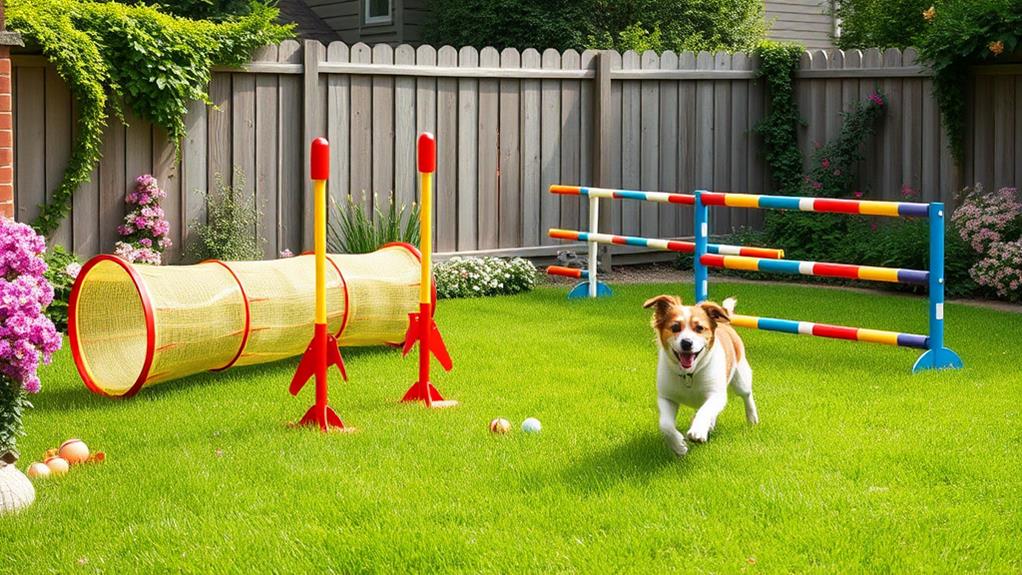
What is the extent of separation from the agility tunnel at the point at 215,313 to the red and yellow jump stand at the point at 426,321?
3.49 ft

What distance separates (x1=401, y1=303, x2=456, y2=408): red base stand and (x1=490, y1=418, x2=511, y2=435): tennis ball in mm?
663

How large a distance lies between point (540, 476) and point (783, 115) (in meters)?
9.64

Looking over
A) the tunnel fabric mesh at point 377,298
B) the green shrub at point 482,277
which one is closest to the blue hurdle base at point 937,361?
the tunnel fabric mesh at point 377,298

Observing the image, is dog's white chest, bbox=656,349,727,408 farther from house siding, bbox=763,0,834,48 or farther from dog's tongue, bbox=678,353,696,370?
house siding, bbox=763,0,834,48

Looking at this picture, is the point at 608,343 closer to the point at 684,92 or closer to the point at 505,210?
the point at 505,210

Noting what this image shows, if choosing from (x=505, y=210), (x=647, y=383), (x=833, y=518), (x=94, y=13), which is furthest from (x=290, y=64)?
(x=833, y=518)

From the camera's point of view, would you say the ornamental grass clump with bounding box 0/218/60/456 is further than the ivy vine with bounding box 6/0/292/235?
No

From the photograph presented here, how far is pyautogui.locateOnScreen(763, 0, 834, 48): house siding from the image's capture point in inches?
900

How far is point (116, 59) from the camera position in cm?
1041

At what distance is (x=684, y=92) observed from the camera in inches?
558

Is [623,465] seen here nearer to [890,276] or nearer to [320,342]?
[320,342]

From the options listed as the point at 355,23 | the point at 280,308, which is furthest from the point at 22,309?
the point at 355,23

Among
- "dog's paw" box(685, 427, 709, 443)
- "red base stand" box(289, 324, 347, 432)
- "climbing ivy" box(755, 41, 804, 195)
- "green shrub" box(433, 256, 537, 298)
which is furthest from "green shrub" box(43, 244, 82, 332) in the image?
"climbing ivy" box(755, 41, 804, 195)

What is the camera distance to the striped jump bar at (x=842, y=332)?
25.9ft
